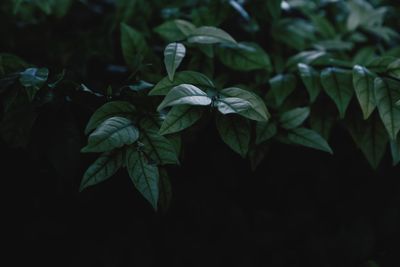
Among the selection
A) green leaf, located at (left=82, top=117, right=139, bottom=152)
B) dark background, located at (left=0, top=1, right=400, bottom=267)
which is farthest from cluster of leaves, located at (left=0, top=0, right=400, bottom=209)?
dark background, located at (left=0, top=1, right=400, bottom=267)

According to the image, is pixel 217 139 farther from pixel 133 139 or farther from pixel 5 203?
pixel 5 203

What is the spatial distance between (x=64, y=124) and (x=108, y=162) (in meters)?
0.16

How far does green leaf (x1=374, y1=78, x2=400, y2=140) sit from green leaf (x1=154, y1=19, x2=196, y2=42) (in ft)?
1.50

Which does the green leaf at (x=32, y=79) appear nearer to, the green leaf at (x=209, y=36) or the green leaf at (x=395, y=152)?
the green leaf at (x=209, y=36)

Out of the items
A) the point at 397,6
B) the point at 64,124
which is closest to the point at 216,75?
the point at 64,124

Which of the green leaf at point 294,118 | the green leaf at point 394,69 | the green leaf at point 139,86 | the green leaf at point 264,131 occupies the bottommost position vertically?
the green leaf at point 264,131

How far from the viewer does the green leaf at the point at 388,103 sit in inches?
32.7

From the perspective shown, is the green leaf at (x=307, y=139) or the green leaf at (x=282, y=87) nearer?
the green leaf at (x=307, y=139)

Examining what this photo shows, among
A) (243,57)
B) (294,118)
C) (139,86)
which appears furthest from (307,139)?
(139,86)

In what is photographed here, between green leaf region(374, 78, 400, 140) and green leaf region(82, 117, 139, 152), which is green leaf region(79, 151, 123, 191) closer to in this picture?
green leaf region(82, 117, 139, 152)

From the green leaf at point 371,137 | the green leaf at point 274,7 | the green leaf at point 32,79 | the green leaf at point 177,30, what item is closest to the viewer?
the green leaf at point 32,79

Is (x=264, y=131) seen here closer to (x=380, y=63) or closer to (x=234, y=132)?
(x=234, y=132)

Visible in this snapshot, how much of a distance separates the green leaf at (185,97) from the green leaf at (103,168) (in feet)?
0.44

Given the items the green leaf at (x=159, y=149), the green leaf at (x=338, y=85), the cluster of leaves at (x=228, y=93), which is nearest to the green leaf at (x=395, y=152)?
the cluster of leaves at (x=228, y=93)
